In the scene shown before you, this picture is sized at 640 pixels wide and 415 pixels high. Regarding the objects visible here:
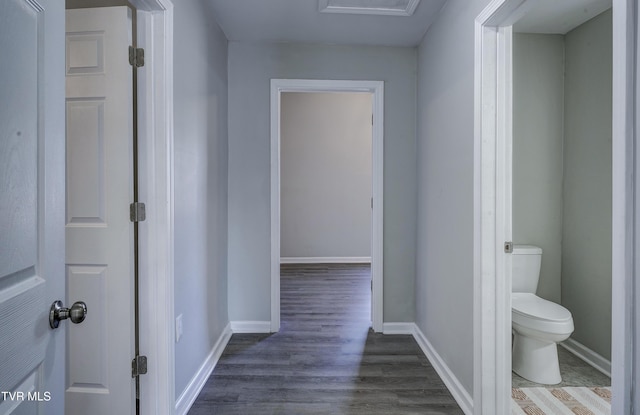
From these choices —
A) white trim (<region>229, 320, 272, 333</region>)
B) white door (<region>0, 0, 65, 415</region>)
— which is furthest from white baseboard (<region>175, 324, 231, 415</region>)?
white door (<region>0, 0, 65, 415</region>)

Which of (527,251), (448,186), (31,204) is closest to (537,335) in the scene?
(527,251)

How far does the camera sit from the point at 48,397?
2.62 feet

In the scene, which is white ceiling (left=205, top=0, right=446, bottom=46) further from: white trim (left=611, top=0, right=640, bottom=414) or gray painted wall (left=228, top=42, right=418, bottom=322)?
white trim (left=611, top=0, right=640, bottom=414)

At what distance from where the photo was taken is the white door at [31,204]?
68cm

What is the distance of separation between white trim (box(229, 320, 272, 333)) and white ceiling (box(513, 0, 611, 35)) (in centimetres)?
291

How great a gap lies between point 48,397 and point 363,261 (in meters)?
4.96

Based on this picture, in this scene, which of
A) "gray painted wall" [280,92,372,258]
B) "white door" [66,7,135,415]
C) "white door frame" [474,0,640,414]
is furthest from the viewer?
"gray painted wall" [280,92,372,258]

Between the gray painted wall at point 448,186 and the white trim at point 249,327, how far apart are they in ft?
4.15

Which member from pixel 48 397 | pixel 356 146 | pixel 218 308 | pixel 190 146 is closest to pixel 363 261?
pixel 356 146

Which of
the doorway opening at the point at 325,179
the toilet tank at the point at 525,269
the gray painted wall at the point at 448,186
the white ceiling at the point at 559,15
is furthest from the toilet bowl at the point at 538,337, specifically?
the doorway opening at the point at 325,179

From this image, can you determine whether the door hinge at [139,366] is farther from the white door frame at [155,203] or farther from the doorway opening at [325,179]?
the doorway opening at [325,179]

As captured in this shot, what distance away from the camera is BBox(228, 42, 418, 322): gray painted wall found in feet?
9.22

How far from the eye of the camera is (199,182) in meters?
2.12

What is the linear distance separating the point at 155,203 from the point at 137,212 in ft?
0.29
